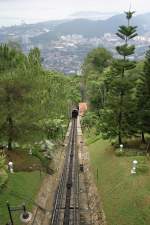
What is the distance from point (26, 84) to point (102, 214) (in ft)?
49.8

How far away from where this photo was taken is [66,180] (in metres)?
39.0

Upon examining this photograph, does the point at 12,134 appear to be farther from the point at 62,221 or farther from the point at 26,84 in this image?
the point at 62,221

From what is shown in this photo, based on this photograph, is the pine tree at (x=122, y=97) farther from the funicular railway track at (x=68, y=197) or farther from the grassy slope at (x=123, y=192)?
the funicular railway track at (x=68, y=197)

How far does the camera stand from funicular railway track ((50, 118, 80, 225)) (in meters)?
29.2

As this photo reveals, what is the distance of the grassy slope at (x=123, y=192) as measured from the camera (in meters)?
26.3

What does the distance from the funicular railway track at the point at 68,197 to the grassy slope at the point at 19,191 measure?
236 cm

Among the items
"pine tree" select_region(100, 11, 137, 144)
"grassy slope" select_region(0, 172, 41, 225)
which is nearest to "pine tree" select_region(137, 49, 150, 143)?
"pine tree" select_region(100, 11, 137, 144)

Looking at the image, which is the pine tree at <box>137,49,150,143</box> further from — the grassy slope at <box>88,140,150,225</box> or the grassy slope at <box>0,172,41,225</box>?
the grassy slope at <box>0,172,41,225</box>

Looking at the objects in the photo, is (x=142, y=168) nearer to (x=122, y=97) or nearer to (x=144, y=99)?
(x=144, y=99)

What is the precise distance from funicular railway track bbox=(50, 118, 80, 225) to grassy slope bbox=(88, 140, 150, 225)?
2.56 metres

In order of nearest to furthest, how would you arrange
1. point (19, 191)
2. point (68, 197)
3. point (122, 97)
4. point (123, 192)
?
point (123, 192) → point (19, 191) → point (68, 197) → point (122, 97)

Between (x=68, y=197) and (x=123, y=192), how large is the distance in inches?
255

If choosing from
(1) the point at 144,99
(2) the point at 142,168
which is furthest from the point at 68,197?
(1) the point at 144,99

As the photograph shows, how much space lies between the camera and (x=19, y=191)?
30.8m
